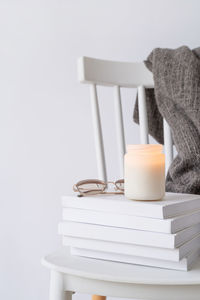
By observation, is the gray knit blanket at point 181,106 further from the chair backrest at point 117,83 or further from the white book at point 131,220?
the white book at point 131,220

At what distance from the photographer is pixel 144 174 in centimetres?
64

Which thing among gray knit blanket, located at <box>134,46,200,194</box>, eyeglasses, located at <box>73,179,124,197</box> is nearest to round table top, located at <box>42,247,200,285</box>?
eyeglasses, located at <box>73,179,124,197</box>

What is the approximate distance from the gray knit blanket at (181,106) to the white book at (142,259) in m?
0.23

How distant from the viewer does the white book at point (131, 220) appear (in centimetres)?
58

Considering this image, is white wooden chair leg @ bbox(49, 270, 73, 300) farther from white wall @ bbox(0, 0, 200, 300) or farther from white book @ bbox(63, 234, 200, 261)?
white wall @ bbox(0, 0, 200, 300)

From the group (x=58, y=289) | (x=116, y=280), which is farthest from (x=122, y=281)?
(x=58, y=289)

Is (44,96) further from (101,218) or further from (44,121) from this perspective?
(101,218)

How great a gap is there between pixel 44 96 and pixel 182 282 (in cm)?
91

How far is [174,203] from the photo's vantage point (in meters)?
0.60

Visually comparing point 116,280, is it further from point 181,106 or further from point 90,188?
point 181,106

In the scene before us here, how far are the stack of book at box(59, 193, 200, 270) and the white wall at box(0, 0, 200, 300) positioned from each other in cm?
63

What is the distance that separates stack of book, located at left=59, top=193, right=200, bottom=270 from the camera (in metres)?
0.59

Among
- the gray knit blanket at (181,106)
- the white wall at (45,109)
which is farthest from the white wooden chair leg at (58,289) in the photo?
the white wall at (45,109)

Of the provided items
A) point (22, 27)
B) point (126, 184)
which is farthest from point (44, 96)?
point (126, 184)
